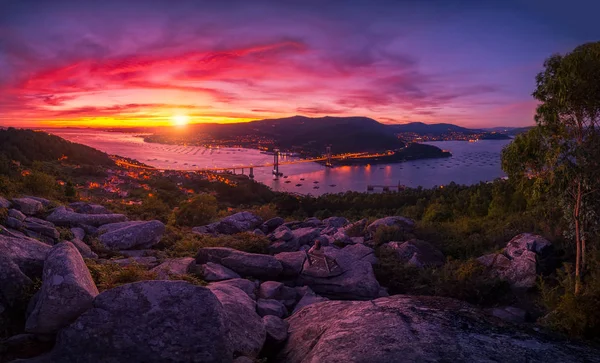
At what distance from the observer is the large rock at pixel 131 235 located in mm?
9500

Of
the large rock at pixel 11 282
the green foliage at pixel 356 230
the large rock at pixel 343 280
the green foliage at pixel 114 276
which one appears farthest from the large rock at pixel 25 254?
the green foliage at pixel 356 230

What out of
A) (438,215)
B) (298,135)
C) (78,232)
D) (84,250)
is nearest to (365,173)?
(298,135)

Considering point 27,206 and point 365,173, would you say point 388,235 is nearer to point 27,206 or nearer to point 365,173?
point 27,206

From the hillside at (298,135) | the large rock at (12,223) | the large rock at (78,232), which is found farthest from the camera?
the hillside at (298,135)

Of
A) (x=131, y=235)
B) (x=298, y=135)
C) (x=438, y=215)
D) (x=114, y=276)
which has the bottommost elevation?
(x=438, y=215)

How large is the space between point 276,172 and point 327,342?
262ft

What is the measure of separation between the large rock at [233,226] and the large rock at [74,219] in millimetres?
3554

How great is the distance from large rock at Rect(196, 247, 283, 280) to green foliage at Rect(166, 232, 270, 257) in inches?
40.3

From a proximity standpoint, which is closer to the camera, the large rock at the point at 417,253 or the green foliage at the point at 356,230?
the large rock at the point at 417,253

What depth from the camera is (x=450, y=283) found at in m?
9.42

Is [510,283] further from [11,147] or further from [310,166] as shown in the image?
[310,166]

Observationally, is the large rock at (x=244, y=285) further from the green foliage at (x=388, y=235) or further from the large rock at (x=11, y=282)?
the green foliage at (x=388, y=235)

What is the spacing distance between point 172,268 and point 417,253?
7.58 metres

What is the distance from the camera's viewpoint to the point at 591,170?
21.9 feet
